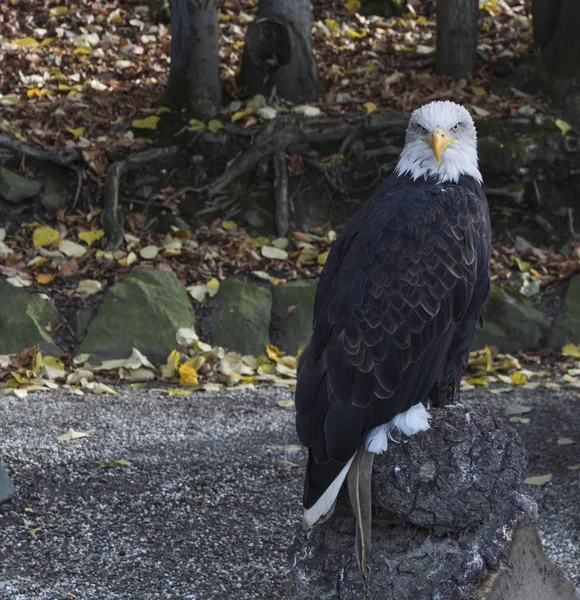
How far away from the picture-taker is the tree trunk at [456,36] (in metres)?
8.98

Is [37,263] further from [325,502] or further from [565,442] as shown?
[325,502]

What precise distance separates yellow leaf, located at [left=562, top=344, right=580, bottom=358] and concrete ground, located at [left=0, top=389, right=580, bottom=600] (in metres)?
0.92

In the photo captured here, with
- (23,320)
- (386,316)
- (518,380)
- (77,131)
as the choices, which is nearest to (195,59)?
(77,131)

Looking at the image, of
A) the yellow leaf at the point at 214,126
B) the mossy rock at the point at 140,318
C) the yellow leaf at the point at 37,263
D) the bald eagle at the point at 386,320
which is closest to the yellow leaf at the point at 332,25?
the yellow leaf at the point at 214,126

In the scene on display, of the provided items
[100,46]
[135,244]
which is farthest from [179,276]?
[100,46]

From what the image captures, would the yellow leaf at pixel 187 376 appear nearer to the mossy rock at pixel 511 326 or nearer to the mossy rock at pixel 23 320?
the mossy rock at pixel 23 320

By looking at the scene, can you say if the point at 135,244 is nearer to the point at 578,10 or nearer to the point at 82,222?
the point at 82,222

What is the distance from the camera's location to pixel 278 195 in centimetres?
810

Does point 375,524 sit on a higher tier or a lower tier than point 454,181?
lower

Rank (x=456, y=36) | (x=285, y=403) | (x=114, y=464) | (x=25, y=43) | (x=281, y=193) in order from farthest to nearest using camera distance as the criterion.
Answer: (x=25, y=43)
(x=456, y=36)
(x=281, y=193)
(x=285, y=403)
(x=114, y=464)

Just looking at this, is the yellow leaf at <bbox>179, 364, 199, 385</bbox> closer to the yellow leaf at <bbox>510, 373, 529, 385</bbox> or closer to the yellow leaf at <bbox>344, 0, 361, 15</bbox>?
the yellow leaf at <bbox>510, 373, 529, 385</bbox>

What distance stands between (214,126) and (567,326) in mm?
3260

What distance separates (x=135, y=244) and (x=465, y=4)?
12.3 feet

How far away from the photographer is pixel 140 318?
7000 mm
